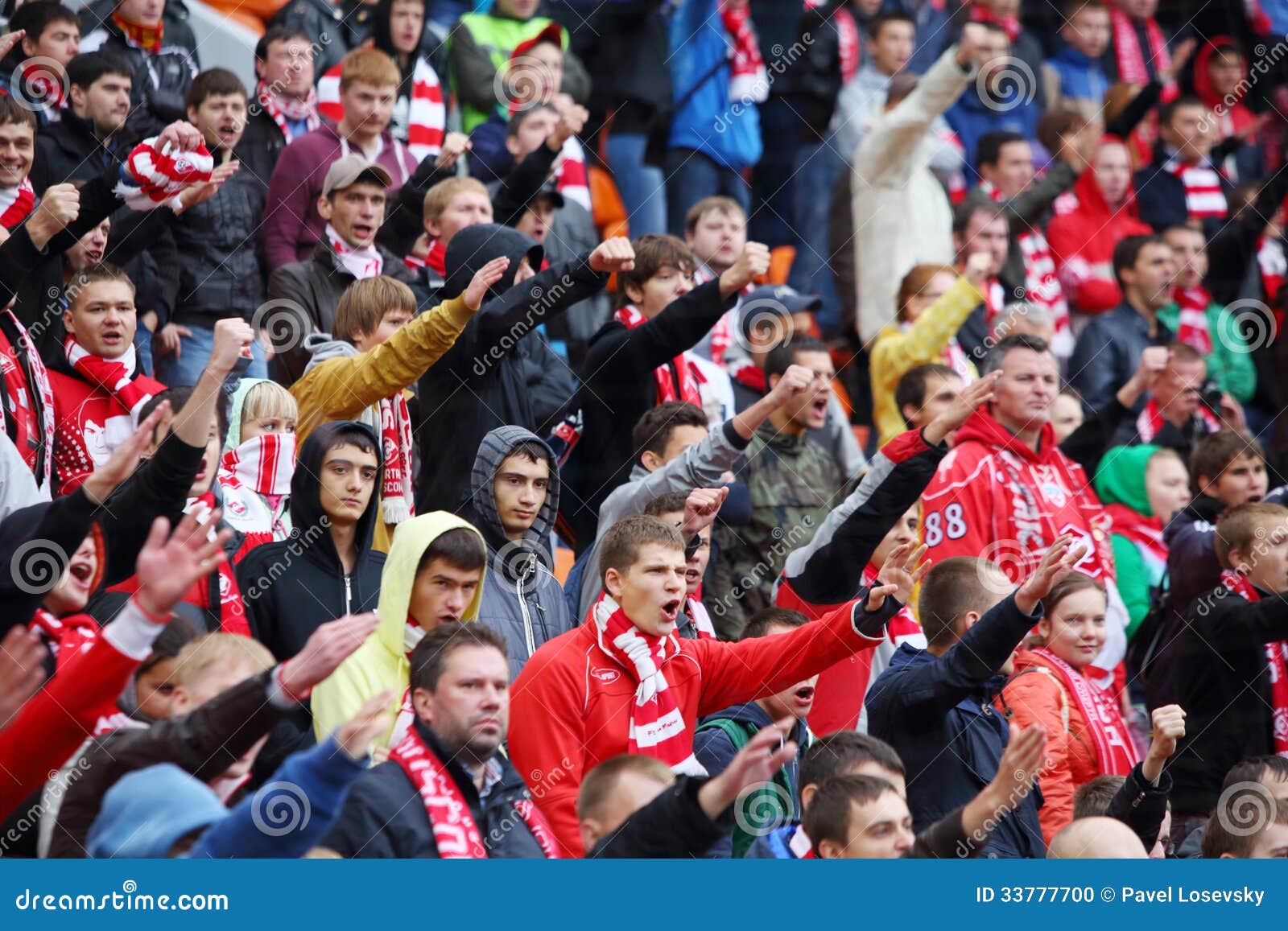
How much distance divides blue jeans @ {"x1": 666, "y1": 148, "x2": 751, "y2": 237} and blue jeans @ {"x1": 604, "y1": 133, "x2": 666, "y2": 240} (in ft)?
0.31

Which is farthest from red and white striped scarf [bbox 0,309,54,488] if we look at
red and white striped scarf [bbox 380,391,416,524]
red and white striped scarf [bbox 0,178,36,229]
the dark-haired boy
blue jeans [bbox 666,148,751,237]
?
blue jeans [bbox 666,148,751,237]

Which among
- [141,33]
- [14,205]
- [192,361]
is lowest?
[192,361]

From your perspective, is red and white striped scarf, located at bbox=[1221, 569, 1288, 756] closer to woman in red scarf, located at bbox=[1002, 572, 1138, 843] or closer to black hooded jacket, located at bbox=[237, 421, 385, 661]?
woman in red scarf, located at bbox=[1002, 572, 1138, 843]

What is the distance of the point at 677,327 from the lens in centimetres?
761

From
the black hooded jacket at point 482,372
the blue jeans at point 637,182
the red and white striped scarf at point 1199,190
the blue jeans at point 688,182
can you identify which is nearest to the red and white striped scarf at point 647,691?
the black hooded jacket at point 482,372

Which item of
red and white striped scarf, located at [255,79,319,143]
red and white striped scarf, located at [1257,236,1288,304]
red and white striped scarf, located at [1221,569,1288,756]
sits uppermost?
red and white striped scarf, located at [1257,236,1288,304]

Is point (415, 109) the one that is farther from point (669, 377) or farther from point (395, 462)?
point (395, 462)

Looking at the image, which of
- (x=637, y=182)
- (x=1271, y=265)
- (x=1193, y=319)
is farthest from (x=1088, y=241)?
(x=637, y=182)

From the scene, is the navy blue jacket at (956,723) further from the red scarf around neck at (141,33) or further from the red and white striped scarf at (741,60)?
the red and white striped scarf at (741,60)

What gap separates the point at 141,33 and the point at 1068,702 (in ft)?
17.3

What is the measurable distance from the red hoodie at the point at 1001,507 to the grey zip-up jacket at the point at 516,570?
174cm

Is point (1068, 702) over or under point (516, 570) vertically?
over

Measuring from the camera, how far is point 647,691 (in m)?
6.08

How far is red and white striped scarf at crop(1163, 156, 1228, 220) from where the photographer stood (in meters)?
13.5
